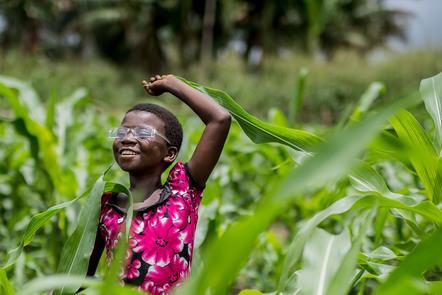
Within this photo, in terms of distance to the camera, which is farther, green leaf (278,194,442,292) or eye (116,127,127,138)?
eye (116,127,127,138)

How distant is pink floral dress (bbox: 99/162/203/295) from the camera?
92 centimetres

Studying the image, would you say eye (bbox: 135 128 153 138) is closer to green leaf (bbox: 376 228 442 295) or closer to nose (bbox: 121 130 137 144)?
nose (bbox: 121 130 137 144)

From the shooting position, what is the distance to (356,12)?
813 inches

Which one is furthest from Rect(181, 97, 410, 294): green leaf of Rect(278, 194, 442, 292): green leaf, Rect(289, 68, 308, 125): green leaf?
Rect(289, 68, 308, 125): green leaf

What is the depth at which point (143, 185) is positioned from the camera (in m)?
1.00

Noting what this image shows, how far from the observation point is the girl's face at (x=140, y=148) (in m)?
0.97

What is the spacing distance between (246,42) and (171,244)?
676 inches

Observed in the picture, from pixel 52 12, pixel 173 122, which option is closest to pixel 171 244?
pixel 173 122

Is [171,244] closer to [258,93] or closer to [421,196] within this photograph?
[421,196]

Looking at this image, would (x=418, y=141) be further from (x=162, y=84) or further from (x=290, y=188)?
(x=290, y=188)

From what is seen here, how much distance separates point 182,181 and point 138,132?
0.11 m

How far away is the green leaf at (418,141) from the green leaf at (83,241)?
19.2 inches

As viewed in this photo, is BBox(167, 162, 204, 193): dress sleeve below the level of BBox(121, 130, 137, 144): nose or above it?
below

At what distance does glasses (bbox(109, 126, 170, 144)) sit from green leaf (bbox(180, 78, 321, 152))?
118 mm
